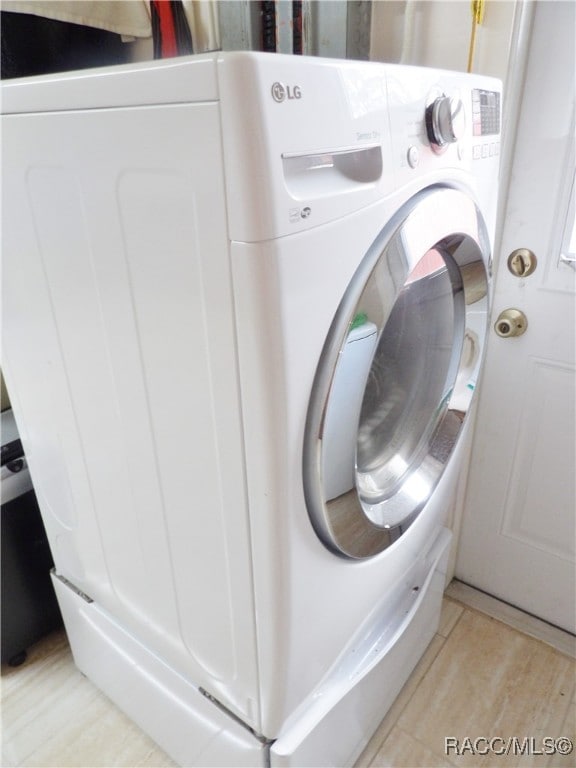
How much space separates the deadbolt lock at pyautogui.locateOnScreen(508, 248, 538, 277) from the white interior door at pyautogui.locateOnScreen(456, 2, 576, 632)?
0.01 meters

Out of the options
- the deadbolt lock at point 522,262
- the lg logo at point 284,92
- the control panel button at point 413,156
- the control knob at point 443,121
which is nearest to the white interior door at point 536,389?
the deadbolt lock at point 522,262

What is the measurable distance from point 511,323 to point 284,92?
3.02 feet

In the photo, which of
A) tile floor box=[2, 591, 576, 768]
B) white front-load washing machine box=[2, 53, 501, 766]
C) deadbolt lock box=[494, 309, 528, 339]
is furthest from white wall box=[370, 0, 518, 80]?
tile floor box=[2, 591, 576, 768]

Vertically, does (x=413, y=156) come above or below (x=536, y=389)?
above

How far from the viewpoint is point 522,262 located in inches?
47.7

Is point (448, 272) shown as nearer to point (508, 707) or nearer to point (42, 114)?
point (42, 114)

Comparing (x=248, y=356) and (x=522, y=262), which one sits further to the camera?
(x=522, y=262)

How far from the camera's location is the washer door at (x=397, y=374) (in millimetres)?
671

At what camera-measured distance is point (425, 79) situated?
71 centimetres

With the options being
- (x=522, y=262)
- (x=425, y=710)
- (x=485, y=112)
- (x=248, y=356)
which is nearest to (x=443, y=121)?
(x=485, y=112)

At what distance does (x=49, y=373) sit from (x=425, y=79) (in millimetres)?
715

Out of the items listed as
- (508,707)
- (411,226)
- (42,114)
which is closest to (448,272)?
(411,226)

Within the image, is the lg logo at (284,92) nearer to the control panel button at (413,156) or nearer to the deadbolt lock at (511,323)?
the control panel button at (413,156)

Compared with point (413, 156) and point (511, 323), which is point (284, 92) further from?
point (511, 323)
